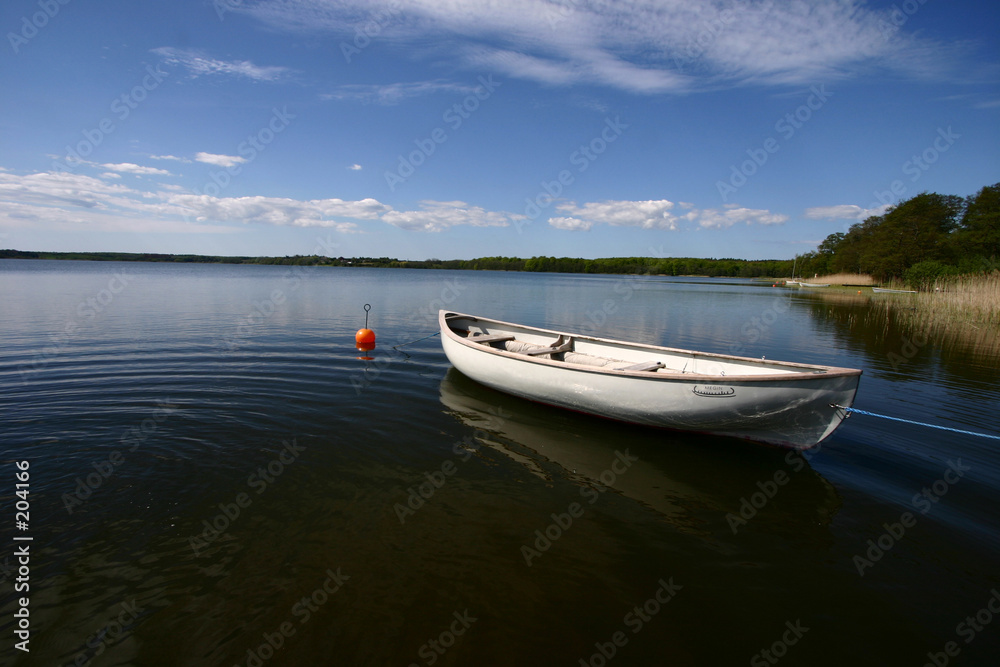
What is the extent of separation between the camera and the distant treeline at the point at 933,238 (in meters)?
35.8

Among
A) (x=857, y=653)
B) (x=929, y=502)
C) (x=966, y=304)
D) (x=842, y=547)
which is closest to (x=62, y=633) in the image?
(x=857, y=653)

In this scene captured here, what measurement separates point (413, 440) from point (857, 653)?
5.13 metres

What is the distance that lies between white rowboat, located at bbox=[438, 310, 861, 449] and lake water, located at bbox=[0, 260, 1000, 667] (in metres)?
0.47

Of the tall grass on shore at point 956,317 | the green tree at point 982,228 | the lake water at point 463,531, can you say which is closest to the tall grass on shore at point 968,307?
the tall grass on shore at point 956,317

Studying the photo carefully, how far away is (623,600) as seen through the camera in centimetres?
351

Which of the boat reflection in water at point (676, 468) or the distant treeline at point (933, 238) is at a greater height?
the distant treeline at point (933, 238)

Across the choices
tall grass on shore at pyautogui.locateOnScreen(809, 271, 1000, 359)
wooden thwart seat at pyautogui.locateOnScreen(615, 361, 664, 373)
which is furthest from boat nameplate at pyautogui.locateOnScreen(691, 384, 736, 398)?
tall grass on shore at pyautogui.locateOnScreen(809, 271, 1000, 359)

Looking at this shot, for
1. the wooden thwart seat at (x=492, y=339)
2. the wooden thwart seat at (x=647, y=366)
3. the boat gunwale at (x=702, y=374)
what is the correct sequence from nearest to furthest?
the boat gunwale at (x=702, y=374) → the wooden thwart seat at (x=647, y=366) → the wooden thwart seat at (x=492, y=339)

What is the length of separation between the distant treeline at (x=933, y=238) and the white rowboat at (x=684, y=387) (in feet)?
123

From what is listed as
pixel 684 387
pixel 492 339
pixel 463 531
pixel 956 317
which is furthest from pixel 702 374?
pixel 956 317

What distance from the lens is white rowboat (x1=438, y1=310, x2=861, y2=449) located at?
528 cm

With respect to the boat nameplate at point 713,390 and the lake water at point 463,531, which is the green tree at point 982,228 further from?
the boat nameplate at point 713,390

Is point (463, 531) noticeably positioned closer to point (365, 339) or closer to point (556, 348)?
point (556, 348)

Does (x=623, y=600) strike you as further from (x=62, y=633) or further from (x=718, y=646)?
(x=62, y=633)
